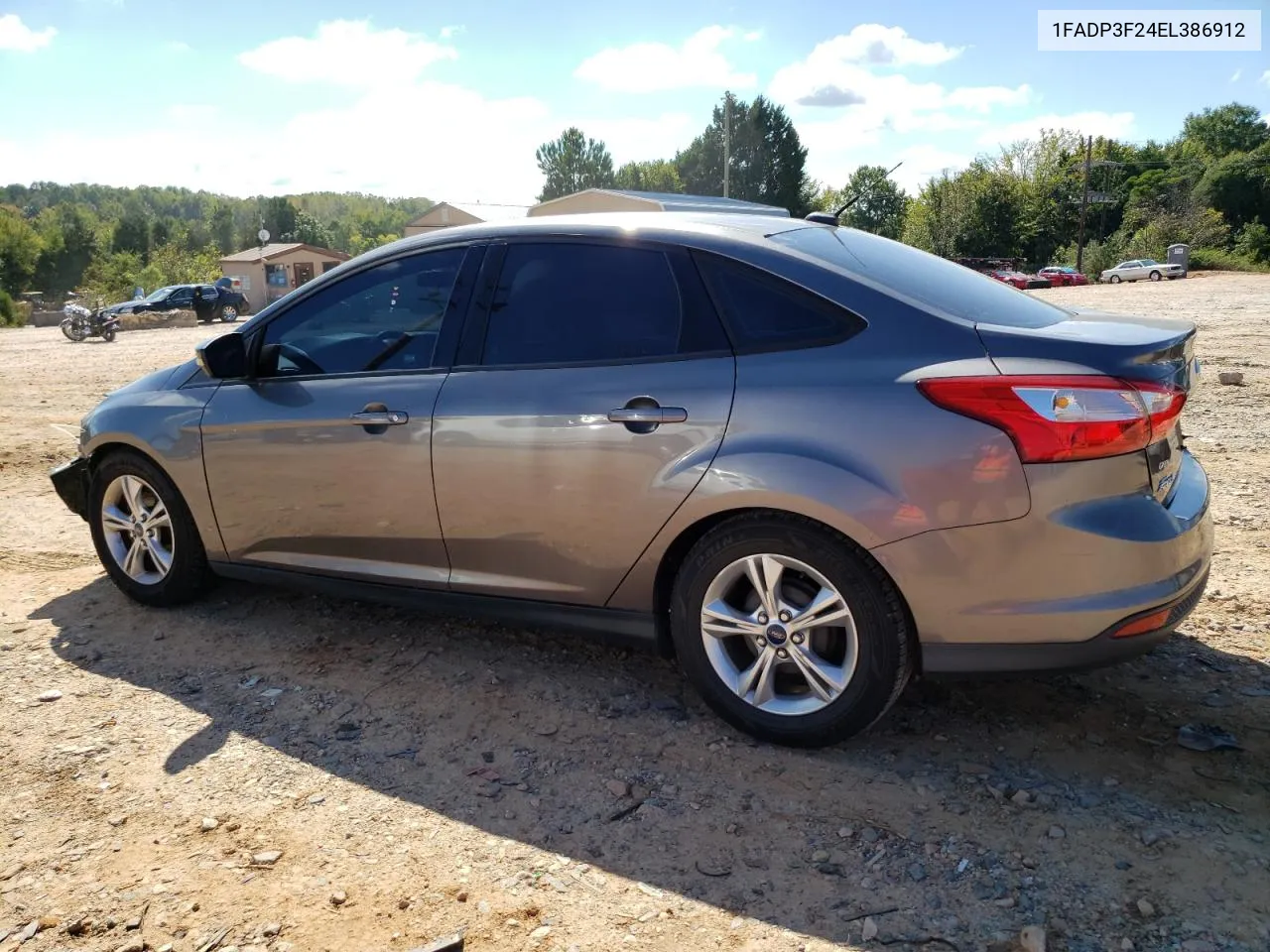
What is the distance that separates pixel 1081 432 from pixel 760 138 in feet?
289

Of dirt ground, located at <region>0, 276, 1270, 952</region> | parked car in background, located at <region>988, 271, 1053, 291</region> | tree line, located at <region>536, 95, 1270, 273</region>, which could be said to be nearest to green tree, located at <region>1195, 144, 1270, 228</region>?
tree line, located at <region>536, 95, 1270, 273</region>

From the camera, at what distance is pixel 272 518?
13.9 ft

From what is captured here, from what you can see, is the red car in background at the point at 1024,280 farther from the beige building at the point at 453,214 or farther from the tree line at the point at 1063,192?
the beige building at the point at 453,214

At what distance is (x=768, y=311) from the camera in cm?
327

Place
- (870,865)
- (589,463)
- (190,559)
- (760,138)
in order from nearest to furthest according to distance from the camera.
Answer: (870,865) → (589,463) → (190,559) → (760,138)

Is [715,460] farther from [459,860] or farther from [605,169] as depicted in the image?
[605,169]

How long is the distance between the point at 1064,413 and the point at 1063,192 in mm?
75097

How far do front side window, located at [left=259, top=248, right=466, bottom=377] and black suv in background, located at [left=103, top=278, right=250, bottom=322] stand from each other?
37570 mm

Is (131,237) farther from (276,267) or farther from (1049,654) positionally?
(1049,654)

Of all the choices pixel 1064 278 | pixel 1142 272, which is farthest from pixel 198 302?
pixel 1142 272

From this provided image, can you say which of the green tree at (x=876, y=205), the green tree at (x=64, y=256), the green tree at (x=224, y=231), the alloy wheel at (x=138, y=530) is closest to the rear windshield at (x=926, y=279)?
the alloy wheel at (x=138, y=530)

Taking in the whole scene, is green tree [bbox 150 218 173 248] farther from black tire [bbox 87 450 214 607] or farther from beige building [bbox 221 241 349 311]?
black tire [bbox 87 450 214 607]

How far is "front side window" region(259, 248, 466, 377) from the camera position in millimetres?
3916

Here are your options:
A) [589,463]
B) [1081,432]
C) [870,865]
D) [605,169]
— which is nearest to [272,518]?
[589,463]
